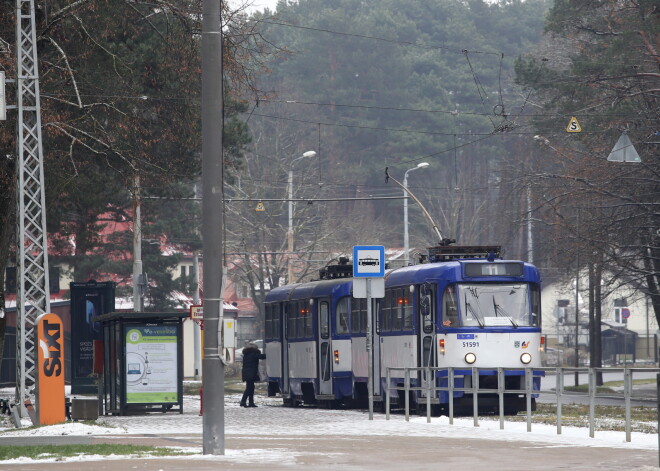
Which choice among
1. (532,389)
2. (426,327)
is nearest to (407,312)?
(426,327)

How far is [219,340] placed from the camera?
1638 cm

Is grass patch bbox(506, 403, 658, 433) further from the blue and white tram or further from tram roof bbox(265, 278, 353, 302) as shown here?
tram roof bbox(265, 278, 353, 302)

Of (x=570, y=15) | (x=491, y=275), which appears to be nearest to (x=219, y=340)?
(x=491, y=275)

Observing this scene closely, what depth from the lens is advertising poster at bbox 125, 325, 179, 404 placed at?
29.2 metres

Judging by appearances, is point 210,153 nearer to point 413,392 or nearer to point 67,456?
point 67,456

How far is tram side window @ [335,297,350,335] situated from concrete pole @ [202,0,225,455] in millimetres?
15650

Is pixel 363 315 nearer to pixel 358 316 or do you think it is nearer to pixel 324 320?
pixel 358 316

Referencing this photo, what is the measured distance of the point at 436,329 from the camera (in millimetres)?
27750

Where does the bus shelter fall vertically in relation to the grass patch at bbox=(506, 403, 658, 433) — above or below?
above

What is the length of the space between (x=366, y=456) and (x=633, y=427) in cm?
A: 716

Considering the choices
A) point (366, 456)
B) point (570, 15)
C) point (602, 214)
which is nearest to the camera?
point (366, 456)

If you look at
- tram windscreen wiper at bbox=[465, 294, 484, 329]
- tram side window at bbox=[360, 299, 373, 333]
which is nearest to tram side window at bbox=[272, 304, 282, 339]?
tram side window at bbox=[360, 299, 373, 333]

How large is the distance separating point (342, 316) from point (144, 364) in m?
4.95

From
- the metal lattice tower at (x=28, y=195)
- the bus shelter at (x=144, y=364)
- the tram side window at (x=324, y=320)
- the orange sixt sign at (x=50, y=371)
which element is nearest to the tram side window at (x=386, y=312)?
the tram side window at (x=324, y=320)
